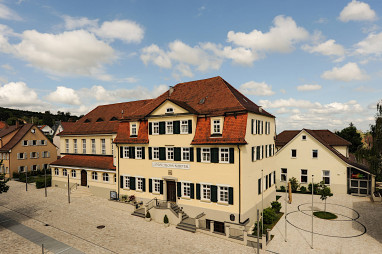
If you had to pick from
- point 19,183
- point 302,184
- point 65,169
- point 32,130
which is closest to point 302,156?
point 302,184

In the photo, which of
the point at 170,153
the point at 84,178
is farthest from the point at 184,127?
the point at 84,178

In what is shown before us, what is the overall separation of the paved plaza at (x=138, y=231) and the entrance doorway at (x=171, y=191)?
10.9ft

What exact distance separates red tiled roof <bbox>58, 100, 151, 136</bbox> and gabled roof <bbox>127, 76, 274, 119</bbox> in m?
7.76

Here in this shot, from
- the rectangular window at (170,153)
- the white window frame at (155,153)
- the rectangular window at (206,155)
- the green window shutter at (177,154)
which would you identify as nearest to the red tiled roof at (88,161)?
the white window frame at (155,153)

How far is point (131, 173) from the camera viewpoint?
2828 cm

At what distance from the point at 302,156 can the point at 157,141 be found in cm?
2340

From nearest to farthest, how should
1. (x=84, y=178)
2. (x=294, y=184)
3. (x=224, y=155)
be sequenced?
(x=224, y=155) < (x=84, y=178) < (x=294, y=184)

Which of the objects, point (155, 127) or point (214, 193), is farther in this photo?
point (155, 127)

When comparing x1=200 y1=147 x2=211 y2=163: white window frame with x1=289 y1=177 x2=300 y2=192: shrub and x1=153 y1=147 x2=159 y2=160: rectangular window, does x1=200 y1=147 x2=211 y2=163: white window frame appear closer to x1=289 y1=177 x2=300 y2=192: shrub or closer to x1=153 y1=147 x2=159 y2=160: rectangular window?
x1=153 y1=147 x2=159 y2=160: rectangular window

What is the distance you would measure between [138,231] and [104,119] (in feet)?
73.5

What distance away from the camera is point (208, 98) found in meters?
25.9

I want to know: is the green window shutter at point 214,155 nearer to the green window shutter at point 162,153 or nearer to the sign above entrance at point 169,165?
the sign above entrance at point 169,165

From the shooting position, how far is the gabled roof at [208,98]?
23281 mm

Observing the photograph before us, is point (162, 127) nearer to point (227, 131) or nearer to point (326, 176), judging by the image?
point (227, 131)
